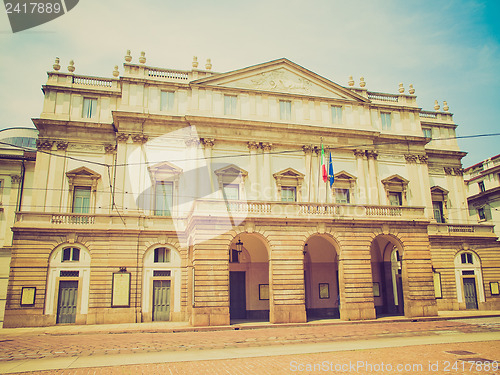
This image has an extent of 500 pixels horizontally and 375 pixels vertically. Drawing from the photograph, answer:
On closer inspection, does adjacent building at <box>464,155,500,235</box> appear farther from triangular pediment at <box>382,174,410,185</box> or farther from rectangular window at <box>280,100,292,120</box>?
rectangular window at <box>280,100,292,120</box>

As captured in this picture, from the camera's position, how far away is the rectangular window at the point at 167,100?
2972cm

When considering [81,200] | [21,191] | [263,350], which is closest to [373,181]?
[263,350]

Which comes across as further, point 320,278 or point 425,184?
point 425,184

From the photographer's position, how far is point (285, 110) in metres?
31.5

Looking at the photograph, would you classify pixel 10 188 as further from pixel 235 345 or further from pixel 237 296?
pixel 235 345

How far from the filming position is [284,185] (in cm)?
2992

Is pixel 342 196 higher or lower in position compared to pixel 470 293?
higher

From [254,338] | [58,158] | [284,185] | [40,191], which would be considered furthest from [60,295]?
[284,185]

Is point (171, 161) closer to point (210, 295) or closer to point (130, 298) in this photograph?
point (130, 298)

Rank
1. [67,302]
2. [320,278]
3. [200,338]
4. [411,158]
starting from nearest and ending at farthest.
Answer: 1. [200,338]
2. [67,302]
3. [320,278]
4. [411,158]

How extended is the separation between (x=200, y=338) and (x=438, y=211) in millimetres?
25321

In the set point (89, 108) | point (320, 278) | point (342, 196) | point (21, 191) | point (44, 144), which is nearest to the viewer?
point (320, 278)

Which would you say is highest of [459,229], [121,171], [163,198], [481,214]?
[121,171]

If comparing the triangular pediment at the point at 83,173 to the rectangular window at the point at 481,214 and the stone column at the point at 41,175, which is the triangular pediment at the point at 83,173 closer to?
the stone column at the point at 41,175
